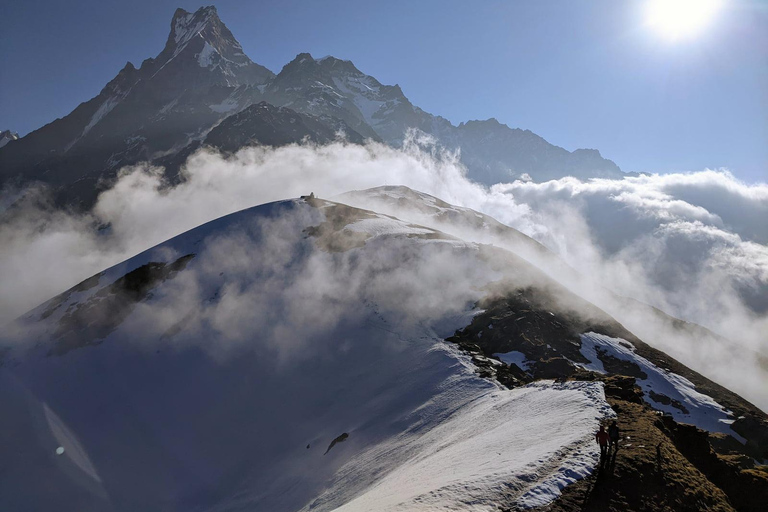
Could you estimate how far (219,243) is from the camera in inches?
3334

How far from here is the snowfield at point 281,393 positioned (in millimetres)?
26052

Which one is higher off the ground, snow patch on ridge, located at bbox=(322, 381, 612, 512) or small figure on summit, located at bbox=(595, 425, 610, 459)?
small figure on summit, located at bbox=(595, 425, 610, 459)

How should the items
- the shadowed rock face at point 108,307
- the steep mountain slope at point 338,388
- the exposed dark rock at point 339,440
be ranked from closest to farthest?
the steep mountain slope at point 338,388 < the exposed dark rock at point 339,440 < the shadowed rock face at point 108,307

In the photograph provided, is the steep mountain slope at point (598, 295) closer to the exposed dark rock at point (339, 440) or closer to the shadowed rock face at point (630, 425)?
the shadowed rock face at point (630, 425)

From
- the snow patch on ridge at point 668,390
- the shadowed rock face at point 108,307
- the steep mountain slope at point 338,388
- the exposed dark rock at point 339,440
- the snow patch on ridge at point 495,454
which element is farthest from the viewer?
the shadowed rock face at point 108,307

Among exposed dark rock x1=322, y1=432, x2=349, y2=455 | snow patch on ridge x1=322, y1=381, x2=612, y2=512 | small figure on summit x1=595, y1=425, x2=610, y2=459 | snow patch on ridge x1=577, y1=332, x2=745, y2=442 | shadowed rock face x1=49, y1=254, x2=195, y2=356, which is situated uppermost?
shadowed rock face x1=49, y1=254, x2=195, y2=356

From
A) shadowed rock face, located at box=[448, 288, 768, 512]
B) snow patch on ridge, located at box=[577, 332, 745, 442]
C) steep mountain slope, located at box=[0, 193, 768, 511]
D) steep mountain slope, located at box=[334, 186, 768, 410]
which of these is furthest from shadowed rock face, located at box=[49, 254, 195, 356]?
snow patch on ridge, located at box=[577, 332, 745, 442]

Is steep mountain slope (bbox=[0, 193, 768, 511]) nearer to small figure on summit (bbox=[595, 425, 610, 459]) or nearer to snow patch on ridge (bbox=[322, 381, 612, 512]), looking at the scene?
snow patch on ridge (bbox=[322, 381, 612, 512])

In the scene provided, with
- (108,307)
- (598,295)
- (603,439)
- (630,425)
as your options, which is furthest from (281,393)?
(598,295)

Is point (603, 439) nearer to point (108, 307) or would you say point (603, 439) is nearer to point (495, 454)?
point (495, 454)

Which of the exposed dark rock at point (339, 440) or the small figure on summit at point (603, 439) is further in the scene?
the exposed dark rock at point (339, 440)

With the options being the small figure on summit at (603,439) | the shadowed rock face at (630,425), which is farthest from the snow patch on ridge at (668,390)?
the small figure on summit at (603,439)

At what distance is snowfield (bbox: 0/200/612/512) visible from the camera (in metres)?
26.1

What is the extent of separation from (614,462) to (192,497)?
141 ft
